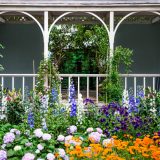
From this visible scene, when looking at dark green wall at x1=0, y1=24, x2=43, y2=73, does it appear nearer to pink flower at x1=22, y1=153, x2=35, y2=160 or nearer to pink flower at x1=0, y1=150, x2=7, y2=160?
pink flower at x1=0, y1=150, x2=7, y2=160

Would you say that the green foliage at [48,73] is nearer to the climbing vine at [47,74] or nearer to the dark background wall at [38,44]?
the climbing vine at [47,74]

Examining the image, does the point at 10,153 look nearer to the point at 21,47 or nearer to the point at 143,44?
the point at 21,47

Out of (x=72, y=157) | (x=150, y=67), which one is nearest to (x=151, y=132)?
(x=72, y=157)

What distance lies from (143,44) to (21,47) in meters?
3.91

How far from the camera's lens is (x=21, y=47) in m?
12.9

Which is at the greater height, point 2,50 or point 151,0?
point 151,0

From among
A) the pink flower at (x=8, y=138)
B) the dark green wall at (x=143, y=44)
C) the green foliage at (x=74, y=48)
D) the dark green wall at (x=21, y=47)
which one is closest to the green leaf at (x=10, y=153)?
the pink flower at (x=8, y=138)

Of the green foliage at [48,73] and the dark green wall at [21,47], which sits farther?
the dark green wall at [21,47]

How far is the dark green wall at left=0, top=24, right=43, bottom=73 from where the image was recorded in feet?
42.2

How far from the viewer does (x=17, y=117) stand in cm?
733

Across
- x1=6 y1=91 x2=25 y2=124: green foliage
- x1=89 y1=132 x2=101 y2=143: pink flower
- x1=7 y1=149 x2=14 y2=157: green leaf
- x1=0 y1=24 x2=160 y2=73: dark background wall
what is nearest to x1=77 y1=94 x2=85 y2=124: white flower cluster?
x1=6 y1=91 x2=25 y2=124: green foliage

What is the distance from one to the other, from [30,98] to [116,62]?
2553mm

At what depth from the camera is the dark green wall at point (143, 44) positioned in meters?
12.7

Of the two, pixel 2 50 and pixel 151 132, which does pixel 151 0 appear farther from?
pixel 2 50
